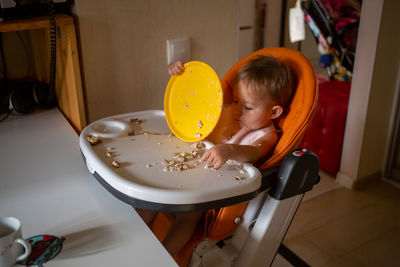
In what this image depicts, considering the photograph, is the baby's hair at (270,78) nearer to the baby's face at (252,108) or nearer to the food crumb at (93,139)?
the baby's face at (252,108)

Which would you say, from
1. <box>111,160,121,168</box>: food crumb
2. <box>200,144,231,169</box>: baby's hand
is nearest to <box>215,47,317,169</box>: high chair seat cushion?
<box>200,144,231,169</box>: baby's hand

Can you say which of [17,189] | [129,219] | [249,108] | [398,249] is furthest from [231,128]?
[398,249]

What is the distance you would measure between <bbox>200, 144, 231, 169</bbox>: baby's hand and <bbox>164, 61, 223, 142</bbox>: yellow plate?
0.11 m

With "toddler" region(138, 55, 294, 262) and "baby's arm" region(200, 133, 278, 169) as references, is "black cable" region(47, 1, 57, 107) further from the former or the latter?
"baby's arm" region(200, 133, 278, 169)

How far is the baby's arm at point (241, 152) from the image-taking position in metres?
0.93

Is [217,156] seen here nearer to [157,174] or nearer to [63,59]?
[157,174]

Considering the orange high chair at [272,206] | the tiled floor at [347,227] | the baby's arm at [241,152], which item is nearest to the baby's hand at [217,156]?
the baby's arm at [241,152]

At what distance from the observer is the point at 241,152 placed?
3.23ft

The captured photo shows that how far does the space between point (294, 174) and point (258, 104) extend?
0.28 metres

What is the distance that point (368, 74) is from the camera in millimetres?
2076

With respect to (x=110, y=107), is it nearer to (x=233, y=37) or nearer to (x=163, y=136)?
(x=163, y=136)

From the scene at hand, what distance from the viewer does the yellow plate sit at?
1061mm

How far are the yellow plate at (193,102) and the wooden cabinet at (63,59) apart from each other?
0.32 metres

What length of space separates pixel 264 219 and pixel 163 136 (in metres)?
0.37
